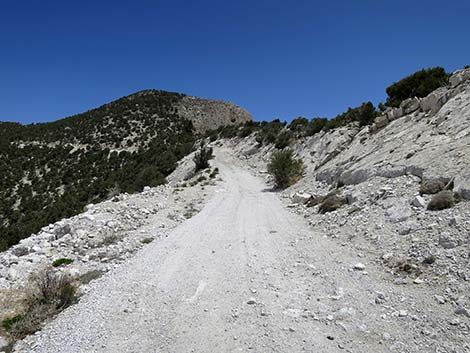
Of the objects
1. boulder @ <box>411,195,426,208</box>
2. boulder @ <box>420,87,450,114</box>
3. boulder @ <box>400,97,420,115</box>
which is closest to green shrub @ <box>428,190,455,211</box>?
boulder @ <box>411,195,426,208</box>

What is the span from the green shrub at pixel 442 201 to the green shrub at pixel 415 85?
1618 cm

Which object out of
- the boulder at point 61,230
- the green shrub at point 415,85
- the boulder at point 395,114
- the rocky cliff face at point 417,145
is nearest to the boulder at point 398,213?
the rocky cliff face at point 417,145

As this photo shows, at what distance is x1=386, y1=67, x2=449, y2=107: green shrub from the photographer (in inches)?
871

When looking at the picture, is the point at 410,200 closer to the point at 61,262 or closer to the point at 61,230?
the point at 61,262

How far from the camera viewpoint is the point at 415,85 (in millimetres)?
24672

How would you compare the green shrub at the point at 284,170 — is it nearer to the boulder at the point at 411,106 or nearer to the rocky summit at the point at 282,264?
the rocky summit at the point at 282,264

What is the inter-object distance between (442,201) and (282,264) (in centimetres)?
425

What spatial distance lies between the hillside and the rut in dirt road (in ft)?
51.9

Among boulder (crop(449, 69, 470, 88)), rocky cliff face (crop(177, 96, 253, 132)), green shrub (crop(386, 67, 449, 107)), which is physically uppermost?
rocky cliff face (crop(177, 96, 253, 132))

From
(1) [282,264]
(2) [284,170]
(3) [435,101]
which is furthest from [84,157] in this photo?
(1) [282,264]

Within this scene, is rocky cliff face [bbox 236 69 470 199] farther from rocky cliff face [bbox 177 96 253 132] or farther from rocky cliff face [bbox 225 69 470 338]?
rocky cliff face [bbox 177 96 253 132]

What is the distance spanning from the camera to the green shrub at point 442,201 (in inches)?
324

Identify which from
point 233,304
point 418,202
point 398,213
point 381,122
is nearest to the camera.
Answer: point 233,304

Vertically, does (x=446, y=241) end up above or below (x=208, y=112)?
below
